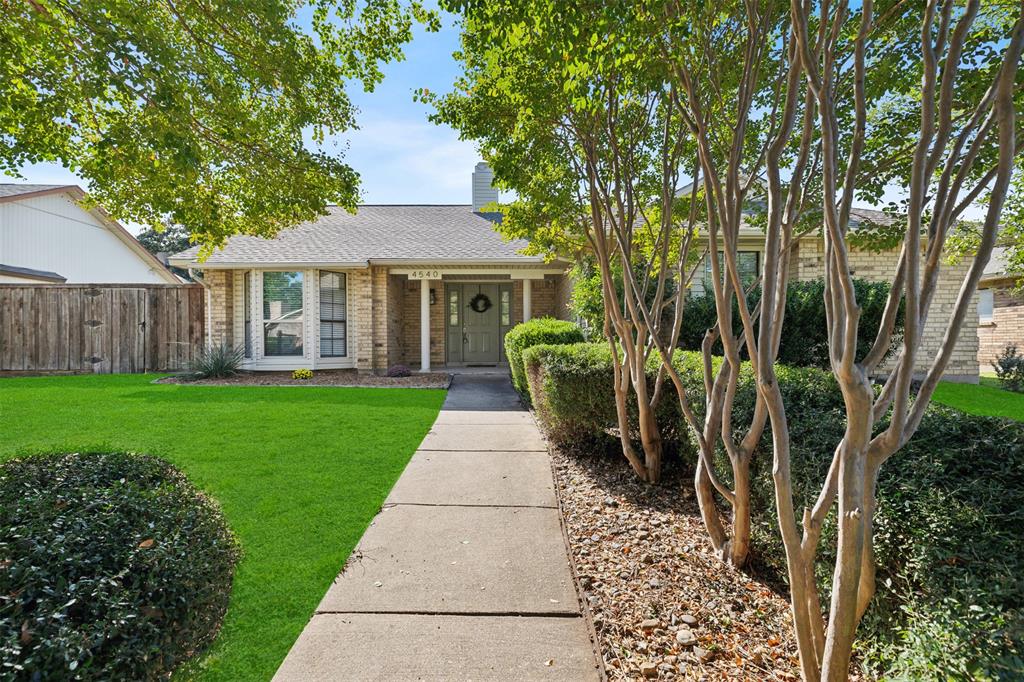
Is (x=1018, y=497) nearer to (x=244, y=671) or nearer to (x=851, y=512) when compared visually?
(x=851, y=512)

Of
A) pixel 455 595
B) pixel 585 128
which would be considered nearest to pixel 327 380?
pixel 585 128

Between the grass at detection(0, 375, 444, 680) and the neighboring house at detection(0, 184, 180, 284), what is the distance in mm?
9725

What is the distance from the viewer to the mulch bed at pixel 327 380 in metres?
10.2

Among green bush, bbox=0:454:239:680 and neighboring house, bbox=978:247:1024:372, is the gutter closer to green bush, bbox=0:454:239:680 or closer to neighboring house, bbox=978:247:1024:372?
green bush, bbox=0:454:239:680

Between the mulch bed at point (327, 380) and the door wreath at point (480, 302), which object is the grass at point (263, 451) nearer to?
the mulch bed at point (327, 380)

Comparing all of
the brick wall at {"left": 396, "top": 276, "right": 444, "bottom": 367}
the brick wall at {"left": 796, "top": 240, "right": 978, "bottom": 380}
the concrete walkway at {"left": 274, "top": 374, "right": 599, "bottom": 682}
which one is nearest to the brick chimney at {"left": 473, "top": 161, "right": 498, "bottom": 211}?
the brick wall at {"left": 396, "top": 276, "right": 444, "bottom": 367}

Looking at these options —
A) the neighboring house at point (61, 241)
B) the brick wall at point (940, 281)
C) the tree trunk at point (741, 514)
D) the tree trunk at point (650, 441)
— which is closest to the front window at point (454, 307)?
the brick wall at point (940, 281)

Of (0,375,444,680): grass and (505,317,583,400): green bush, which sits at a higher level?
(505,317,583,400): green bush

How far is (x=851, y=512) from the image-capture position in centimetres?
158

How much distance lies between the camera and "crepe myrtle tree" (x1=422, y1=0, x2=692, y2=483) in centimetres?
271

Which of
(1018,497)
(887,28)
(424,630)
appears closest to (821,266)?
(887,28)

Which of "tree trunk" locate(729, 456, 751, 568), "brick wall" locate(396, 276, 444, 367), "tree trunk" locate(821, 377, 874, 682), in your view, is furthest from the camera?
"brick wall" locate(396, 276, 444, 367)

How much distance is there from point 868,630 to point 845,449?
2.79 ft

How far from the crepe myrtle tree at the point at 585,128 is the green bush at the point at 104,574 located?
2.77 meters
